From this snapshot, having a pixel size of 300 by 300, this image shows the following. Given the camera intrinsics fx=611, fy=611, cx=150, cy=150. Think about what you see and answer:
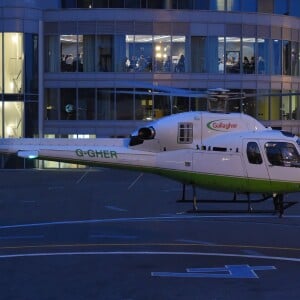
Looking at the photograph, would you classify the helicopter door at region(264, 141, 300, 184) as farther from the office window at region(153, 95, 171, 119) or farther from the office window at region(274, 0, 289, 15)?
the office window at region(274, 0, 289, 15)

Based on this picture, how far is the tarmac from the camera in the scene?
10.7 metres

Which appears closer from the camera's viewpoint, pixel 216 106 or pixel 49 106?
pixel 216 106

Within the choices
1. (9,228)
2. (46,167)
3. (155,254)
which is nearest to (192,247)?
(155,254)

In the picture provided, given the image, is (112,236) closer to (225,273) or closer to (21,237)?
(21,237)

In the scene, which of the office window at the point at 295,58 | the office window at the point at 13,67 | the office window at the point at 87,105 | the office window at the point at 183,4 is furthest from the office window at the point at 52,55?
the office window at the point at 295,58

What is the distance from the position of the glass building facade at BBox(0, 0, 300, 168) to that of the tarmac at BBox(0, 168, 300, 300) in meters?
15.0

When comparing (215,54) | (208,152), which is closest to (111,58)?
(215,54)

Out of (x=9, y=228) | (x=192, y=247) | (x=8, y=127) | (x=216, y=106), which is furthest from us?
(x=8, y=127)

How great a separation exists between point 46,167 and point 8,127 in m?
3.49

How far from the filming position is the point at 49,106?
4006cm

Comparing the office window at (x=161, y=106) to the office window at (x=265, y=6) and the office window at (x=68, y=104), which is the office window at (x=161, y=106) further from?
the office window at (x=265, y=6)

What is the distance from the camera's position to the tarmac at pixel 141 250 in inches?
421

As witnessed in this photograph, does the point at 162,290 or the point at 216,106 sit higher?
the point at 216,106

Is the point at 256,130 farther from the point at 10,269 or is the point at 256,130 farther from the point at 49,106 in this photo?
the point at 49,106
